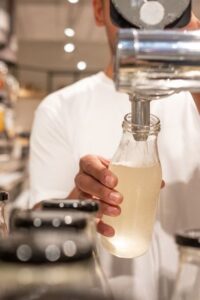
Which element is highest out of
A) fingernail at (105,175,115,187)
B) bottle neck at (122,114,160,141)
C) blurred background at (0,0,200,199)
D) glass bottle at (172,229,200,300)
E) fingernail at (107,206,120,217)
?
blurred background at (0,0,200,199)

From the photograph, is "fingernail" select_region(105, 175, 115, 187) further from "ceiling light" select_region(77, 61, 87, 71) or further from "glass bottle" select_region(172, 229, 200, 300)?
"ceiling light" select_region(77, 61, 87, 71)

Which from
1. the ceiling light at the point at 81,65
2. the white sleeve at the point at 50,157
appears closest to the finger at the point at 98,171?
the white sleeve at the point at 50,157

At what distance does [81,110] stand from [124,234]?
56 cm

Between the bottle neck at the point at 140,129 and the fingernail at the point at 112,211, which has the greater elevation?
the bottle neck at the point at 140,129

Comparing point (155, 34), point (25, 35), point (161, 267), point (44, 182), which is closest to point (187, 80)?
point (155, 34)

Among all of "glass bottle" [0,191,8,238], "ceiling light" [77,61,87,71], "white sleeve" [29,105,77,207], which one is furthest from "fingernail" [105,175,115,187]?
"ceiling light" [77,61,87,71]

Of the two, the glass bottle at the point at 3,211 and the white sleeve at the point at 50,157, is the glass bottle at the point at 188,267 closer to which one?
the glass bottle at the point at 3,211

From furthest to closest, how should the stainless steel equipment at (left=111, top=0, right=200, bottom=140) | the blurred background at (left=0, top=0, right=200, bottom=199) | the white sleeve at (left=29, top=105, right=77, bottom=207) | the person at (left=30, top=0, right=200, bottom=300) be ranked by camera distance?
the blurred background at (left=0, top=0, right=200, bottom=199), the white sleeve at (left=29, top=105, right=77, bottom=207), the person at (left=30, top=0, right=200, bottom=300), the stainless steel equipment at (left=111, top=0, right=200, bottom=140)

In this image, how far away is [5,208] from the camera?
0.46 m

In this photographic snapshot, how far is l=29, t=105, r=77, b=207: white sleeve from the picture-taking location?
3.17ft

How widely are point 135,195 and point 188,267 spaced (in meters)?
0.13

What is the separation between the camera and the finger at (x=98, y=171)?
0.50 metres

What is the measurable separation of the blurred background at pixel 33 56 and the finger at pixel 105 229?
0.21m

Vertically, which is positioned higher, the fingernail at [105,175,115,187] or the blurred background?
the blurred background
